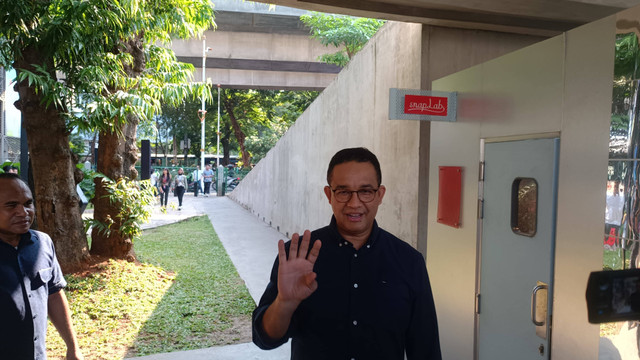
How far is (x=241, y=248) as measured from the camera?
12.1m

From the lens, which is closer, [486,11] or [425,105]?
[425,105]

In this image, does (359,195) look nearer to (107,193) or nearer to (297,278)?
(297,278)

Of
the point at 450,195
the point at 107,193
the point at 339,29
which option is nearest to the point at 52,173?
the point at 107,193

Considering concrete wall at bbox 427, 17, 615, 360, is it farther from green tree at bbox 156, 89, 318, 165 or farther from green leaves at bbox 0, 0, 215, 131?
green tree at bbox 156, 89, 318, 165

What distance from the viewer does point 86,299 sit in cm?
700

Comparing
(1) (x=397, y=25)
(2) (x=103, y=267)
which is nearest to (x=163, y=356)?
(2) (x=103, y=267)

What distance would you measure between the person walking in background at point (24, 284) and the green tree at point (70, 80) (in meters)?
4.13

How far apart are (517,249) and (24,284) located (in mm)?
3624

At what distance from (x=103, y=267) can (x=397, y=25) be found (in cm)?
647

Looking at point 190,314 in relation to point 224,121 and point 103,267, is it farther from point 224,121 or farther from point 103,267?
point 224,121

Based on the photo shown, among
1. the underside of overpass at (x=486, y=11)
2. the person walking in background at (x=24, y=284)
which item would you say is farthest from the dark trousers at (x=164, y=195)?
the person walking in background at (x=24, y=284)

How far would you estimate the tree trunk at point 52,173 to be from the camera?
7.23 meters

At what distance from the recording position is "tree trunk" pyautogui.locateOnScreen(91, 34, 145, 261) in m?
8.52

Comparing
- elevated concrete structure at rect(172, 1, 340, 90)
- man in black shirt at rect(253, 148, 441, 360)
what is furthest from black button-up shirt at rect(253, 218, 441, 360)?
elevated concrete structure at rect(172, 1, 340, 90)
